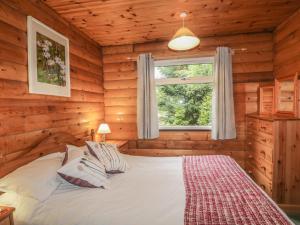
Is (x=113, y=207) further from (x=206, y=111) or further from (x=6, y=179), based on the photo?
(x=206, y=111)

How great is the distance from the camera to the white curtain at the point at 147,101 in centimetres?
353

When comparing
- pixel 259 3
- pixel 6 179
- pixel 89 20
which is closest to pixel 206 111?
pixel 259 3

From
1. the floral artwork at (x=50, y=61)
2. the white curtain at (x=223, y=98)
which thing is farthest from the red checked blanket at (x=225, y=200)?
the floral artwork at (x=50, y=61)

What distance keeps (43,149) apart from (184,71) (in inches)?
101

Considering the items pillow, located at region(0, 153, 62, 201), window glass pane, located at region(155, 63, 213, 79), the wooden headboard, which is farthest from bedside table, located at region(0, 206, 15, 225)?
window glass pane, located at region(155, 63, 213, 79)

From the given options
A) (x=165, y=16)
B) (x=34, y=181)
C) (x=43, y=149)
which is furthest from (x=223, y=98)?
(x=34, y=181)

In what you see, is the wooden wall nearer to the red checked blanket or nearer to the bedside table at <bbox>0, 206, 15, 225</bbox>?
the red checked blanket

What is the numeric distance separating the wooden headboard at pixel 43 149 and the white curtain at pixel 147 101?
1.13 metres

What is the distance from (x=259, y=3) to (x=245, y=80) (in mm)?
1262

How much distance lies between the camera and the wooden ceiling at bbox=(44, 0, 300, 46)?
2389 millimetres

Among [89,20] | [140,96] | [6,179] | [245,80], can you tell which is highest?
[89,20]

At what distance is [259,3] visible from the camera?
95.3 inches

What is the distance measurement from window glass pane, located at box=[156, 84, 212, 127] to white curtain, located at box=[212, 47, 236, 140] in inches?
14.1

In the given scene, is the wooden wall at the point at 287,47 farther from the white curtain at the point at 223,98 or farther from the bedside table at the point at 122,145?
the bedside table at the point at 122,145
